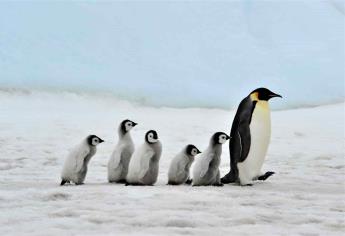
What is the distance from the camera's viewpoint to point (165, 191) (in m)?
4.53

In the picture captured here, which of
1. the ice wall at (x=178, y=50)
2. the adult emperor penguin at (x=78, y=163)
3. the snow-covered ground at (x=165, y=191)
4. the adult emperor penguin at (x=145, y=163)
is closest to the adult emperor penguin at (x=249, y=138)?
the snow-covered ground at (x=165, y=191)

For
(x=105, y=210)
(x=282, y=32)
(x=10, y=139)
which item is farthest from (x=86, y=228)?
(x=282, y=32)

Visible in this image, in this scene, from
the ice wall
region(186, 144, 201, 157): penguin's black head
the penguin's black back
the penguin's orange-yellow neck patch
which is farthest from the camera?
the ice wall

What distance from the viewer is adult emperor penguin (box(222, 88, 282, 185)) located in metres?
5.68

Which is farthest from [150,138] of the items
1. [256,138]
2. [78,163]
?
A: [256,138]

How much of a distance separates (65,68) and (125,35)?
2949 mm

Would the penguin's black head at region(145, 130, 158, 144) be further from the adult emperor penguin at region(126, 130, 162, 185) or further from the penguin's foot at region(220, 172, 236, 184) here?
the penguin's foot at region(220, 172, 236, 184)

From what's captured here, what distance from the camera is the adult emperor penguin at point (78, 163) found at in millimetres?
5314

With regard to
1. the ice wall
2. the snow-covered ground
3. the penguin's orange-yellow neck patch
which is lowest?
the snow-covered ground

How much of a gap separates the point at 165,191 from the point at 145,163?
646 mm

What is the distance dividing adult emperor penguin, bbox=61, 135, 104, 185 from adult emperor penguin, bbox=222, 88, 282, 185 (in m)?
1.11

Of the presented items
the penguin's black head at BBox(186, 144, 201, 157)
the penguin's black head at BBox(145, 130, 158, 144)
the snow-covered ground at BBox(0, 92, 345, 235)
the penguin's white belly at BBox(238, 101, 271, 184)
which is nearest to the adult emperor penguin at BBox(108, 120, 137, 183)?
the snow-covered ground at BBox(0, 92, 345, 235)

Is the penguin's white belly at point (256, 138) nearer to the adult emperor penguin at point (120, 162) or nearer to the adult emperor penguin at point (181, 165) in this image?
the adult emperor penguin at point (181, 165)

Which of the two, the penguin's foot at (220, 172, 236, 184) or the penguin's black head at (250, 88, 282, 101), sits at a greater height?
the penguin's black head at (250, 88, 282, 101)
